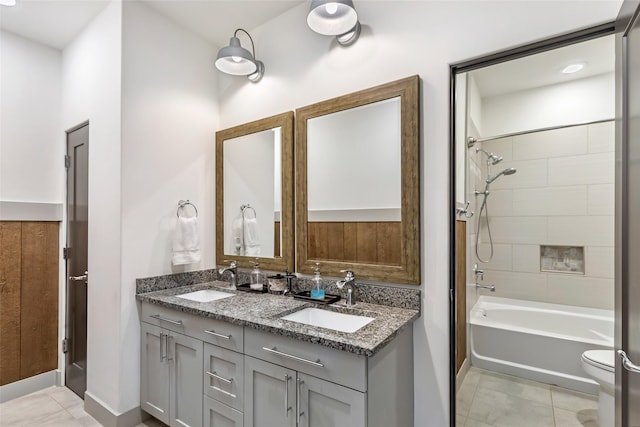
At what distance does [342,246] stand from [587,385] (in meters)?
1.87

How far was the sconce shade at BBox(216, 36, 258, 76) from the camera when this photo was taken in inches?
82.7

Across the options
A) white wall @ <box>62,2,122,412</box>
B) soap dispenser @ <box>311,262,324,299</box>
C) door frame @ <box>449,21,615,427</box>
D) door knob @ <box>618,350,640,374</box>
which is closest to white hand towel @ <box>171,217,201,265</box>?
white wall @ <box>62,2,122,412</box>

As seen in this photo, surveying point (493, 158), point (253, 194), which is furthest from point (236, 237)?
point (493, 158)

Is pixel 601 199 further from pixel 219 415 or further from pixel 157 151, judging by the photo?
pixel 157 151

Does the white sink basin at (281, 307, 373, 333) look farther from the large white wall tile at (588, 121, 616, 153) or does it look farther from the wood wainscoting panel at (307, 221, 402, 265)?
the large white wall tile at (588, 121, 616, 153)

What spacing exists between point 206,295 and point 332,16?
197cm

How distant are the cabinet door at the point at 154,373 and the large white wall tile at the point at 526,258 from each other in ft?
9.81

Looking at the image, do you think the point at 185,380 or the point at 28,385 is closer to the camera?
the point at 185,380

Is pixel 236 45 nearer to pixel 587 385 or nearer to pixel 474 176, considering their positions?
pixel 474 176

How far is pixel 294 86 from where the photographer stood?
2193 millimetres

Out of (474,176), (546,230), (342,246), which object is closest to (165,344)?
(342,246)

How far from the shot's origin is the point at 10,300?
244 cm

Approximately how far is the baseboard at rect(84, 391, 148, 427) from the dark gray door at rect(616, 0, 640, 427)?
2.53m

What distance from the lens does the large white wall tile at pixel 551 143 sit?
2.64m
